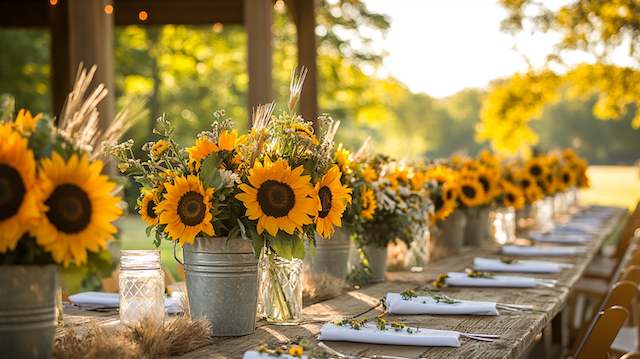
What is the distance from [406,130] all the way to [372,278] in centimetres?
2986

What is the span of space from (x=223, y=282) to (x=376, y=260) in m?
1.23

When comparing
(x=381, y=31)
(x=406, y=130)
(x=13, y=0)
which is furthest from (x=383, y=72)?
(x=406, y=130)

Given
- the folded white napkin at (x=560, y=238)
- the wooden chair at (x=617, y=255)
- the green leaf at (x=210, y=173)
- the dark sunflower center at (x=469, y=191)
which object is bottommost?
the wooden chair at (x=617, y=255)

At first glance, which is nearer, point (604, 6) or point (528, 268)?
point (528, 268)

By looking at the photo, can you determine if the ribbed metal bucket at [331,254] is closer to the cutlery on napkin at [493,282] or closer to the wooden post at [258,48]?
the cutlery on napkin at [493,282]

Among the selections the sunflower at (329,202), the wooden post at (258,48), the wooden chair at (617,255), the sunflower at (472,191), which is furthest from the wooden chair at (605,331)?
the wooden post at (258,48)

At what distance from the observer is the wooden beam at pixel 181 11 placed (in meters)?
10.3

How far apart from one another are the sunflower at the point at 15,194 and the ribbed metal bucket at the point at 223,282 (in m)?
0.72

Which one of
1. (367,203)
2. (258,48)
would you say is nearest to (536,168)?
(258,48)

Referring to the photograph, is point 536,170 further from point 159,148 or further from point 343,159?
point 159,148

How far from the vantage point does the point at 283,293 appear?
2.49 meters

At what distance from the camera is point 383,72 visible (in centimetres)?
1838

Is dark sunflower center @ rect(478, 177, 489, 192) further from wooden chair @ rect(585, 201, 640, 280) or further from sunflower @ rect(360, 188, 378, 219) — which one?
sunflower @ rect(360, 188, 378, 219)

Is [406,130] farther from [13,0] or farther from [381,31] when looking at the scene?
[13,0]
